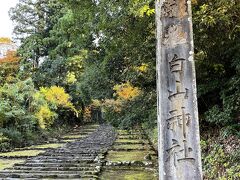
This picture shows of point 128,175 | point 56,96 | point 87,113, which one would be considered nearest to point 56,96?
point 56,96

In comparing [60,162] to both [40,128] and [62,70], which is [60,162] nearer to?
[40,128]

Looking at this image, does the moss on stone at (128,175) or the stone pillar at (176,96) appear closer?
the stone pillar at (176,96)

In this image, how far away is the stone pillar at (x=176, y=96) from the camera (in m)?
3.57

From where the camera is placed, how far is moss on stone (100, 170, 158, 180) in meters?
10.9

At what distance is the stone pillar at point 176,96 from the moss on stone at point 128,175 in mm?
7115

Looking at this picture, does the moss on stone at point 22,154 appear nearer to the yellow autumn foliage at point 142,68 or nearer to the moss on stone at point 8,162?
the moss on stone at point 8,162

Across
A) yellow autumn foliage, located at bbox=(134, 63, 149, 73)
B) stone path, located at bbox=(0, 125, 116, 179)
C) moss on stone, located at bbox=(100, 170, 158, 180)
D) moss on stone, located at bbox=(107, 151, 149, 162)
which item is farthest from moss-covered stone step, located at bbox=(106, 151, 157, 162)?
yellow autumn foliage, located at bbox=(134, 63, 149, 73)

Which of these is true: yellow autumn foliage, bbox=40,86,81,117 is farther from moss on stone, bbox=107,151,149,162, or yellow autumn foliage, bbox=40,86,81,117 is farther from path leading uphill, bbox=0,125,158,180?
moss on stone, bbox=107,151,149,162

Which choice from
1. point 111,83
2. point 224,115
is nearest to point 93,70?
point 111,83

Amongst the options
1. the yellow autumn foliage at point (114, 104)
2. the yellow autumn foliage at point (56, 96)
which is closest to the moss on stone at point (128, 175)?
the yellow autumn foliage at point (114, 104)

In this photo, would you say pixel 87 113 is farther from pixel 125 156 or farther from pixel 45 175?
pixel 45 175

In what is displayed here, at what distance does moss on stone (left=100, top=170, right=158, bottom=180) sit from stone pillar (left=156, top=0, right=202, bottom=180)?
7.11m

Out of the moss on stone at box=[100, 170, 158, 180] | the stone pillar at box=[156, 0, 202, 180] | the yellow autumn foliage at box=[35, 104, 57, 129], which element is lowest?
the moss on stone at box=[100, 170, 158, 180]

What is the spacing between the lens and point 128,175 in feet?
37.3
